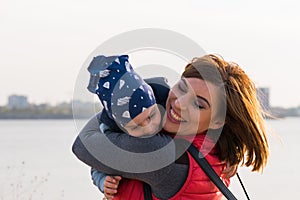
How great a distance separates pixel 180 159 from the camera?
2.23 metres

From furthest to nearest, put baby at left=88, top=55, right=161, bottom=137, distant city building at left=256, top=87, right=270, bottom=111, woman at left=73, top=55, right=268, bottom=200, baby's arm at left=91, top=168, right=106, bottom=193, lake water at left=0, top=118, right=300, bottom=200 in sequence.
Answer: lake water at left=0, top=118, right=300, bottom=200
distant city building at left=256, top=87, right=270, bottom=111
baby's arm at left=91, top=168, right=106, bottom=193
woman at left=73, top=55, right=268, bottom=200
baby at left=88, top=55, right=161, bottom=137

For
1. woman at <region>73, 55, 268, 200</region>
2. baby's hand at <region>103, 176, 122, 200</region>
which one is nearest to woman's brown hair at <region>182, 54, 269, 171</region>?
woman at <region>73, 55, 268, 200</region>

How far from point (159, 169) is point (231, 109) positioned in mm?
304

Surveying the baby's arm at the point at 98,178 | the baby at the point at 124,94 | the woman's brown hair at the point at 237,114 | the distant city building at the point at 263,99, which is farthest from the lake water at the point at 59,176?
the baby at the point at 124,94

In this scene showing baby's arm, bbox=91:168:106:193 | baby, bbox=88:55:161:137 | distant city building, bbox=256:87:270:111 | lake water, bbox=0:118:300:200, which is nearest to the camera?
baby, bbox=88:55:161:137

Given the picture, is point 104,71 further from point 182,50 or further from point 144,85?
point 182,50

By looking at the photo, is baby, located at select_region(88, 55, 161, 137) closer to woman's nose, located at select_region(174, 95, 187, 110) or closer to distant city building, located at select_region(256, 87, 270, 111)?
woman's nose, located at select_region(174, 95, 187, 110)

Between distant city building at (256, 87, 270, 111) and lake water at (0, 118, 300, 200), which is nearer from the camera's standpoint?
distant city building at (256, 87, 270, 111)

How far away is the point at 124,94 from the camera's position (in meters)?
2.08

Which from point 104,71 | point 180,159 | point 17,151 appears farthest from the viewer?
point 17,151

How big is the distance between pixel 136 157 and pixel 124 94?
0.20 metres

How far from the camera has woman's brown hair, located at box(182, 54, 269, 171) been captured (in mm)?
2309

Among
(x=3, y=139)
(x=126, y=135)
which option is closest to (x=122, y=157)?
(x=126, y=135)

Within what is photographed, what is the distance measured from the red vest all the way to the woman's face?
0.13 feet
